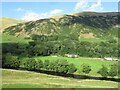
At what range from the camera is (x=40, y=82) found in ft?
374

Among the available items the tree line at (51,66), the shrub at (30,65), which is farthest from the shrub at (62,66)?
the shrub at (30,65)

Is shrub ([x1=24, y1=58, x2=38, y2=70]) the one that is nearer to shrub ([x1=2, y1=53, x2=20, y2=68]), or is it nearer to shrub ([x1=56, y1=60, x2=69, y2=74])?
shrub ([x1=2, y1=53, x2=20, y2=68])

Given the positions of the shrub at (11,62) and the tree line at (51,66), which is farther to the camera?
the shrub at (11,62)

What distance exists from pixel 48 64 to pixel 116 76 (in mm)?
38823

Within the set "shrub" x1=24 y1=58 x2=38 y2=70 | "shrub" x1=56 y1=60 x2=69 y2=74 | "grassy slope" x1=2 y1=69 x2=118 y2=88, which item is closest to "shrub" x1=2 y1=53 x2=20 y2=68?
"shrub" x1=24 y1=58 x2=38 y2=70

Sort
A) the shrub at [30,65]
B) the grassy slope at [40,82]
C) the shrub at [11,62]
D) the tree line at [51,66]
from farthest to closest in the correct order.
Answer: the shrub at [11,62] < the shrub at [30,65] < the tree line at [51,66] < the grassy slope at [40,82]

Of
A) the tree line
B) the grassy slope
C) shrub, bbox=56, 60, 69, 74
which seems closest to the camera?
the grassy slope

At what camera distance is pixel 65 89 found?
98.7 metres

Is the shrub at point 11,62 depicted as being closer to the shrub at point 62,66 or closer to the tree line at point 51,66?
the tree line at point 51,66

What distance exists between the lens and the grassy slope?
350 ft

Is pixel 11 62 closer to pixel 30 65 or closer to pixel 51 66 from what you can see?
pixel 30 65

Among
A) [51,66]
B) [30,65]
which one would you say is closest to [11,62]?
[30,65]

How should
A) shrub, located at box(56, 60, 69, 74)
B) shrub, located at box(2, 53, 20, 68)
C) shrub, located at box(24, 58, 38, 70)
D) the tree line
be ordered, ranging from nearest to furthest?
the tree line, shrub, located at box(56, 60, 69, 74), shrub, located at box(24, 58, 38, 70), shrub, located at box(2, 53, 20, 68)

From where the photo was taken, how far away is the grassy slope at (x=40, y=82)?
106569 mm
